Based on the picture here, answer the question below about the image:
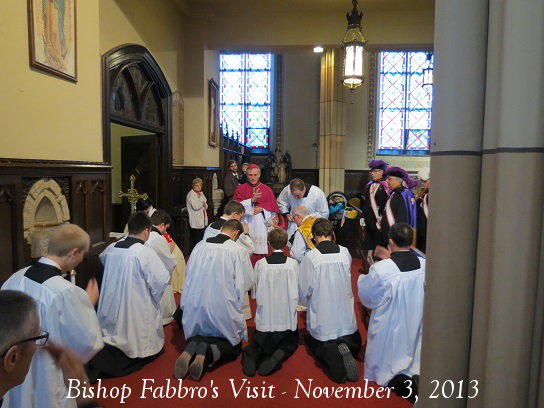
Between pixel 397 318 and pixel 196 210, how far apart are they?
17.0 ft

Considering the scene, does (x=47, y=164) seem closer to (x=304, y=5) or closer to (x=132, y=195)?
(x=132, y=195)

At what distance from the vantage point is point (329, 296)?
12.5ft

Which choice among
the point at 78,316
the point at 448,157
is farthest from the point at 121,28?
the point at 448,157

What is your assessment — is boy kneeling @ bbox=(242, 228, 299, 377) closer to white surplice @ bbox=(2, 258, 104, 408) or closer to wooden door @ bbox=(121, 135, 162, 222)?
white surplice @ bbox=(2, 258, 104, 408)

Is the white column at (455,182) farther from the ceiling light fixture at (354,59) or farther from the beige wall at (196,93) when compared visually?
the beige wall at (196,93)

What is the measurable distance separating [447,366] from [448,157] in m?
0.67

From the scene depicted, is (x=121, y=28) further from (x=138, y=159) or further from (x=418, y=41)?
(x=418, y=41)

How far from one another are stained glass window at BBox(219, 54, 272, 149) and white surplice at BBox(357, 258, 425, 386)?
1461 cm

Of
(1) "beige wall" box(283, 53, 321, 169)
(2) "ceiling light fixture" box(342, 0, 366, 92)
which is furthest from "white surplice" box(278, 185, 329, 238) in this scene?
(1) "beige wall" box(283, 53, 321, 169)

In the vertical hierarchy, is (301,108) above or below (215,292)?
above

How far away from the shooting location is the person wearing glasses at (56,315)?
2176 millimetres

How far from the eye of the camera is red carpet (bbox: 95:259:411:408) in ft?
10.3

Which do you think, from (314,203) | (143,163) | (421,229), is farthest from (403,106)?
(143,163)

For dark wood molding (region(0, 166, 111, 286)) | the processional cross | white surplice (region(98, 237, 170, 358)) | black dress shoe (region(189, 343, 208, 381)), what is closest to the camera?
dark wood molding (region(0, 166, 111, 286))
